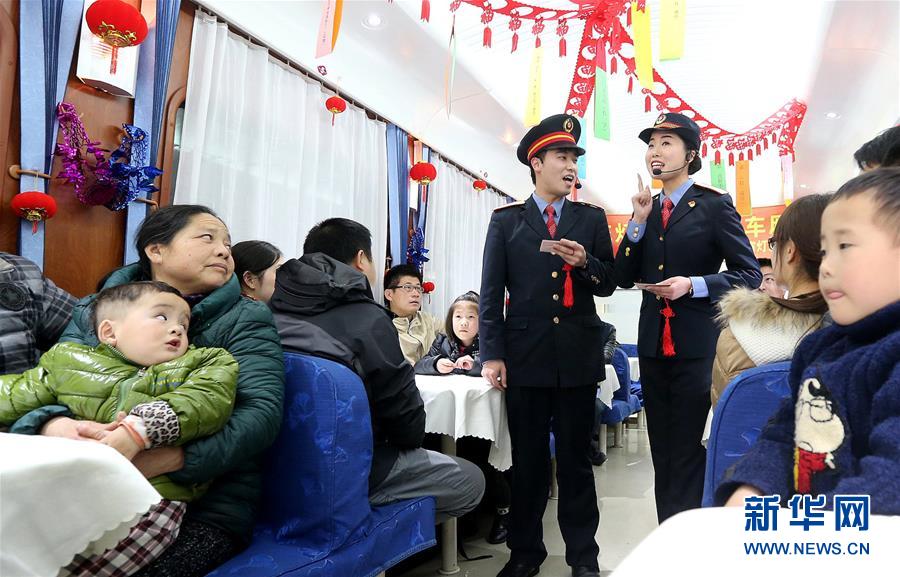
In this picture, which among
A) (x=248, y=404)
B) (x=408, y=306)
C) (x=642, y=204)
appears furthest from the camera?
(x=408, y=306)

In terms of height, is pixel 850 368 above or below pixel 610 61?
below

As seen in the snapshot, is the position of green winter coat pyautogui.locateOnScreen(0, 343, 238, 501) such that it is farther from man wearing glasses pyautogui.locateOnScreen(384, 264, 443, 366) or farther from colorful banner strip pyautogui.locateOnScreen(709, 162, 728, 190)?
colorful banner strip pyautogui.locateOnScreen(709, 162, 728, 190)

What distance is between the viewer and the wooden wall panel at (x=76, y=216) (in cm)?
242

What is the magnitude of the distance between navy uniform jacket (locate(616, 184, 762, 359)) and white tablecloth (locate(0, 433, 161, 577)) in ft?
5.61

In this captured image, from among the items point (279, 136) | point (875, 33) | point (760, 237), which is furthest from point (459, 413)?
point (760, 237)

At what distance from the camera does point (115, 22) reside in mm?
2430

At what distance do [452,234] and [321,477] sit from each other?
17.2ft

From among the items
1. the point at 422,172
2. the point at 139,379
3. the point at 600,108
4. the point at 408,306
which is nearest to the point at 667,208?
the point at 139,379

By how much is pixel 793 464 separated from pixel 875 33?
16.7ft

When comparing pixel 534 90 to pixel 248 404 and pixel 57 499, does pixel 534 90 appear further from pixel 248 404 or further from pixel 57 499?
pixel 57 499

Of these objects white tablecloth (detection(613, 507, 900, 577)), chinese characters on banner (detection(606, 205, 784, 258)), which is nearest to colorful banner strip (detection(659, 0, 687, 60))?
white tablecloth (detection(613, 507, 900, 577))

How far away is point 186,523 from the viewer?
3.83 ft

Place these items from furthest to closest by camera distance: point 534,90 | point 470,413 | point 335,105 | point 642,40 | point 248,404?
point 534,90, point 335,105, point 642,40, point 470,413, point 248,404

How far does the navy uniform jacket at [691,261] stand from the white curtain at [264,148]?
2529mm
